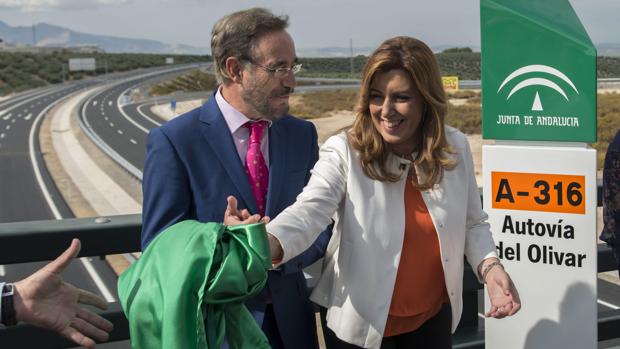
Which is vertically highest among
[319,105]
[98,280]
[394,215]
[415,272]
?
[394,215]

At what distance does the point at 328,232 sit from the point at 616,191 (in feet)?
4.95

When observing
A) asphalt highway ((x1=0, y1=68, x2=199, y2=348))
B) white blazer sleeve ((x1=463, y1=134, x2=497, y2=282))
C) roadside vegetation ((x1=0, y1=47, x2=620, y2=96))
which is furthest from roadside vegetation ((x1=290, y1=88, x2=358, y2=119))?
white blazer sleeve ((x1=463, y1=134, x2=497, y2=282))

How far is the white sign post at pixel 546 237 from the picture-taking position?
3932 millimetres

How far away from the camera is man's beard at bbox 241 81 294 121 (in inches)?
109

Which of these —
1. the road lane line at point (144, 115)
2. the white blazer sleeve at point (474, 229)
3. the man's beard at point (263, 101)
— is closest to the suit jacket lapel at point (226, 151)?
the man's beard at point (263, 101)

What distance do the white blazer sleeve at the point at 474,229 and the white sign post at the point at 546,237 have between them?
1.07m

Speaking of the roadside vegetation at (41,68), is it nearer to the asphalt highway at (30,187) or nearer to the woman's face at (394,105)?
the asphalt highway at (30,187)

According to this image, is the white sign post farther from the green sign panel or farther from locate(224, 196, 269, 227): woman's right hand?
locate(224, 196, 269, 227): woman's right hand

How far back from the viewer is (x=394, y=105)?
2.80 meters

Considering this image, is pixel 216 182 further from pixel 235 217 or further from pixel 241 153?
pixel 235 217

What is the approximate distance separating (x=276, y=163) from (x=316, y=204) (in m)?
0.23

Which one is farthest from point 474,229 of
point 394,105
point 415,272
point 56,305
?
point 56,305

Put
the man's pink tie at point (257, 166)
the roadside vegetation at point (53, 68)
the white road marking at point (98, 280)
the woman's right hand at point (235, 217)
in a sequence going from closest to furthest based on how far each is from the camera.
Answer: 1. the woman's right hand at point (235, 217)
2. the man's pink tie at point (257, 166)
3. the white road marking at point (98, 280)
4. the roadside vegetation at point (53, 68)

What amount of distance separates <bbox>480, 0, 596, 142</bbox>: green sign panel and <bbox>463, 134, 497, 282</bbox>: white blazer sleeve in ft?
3.66
